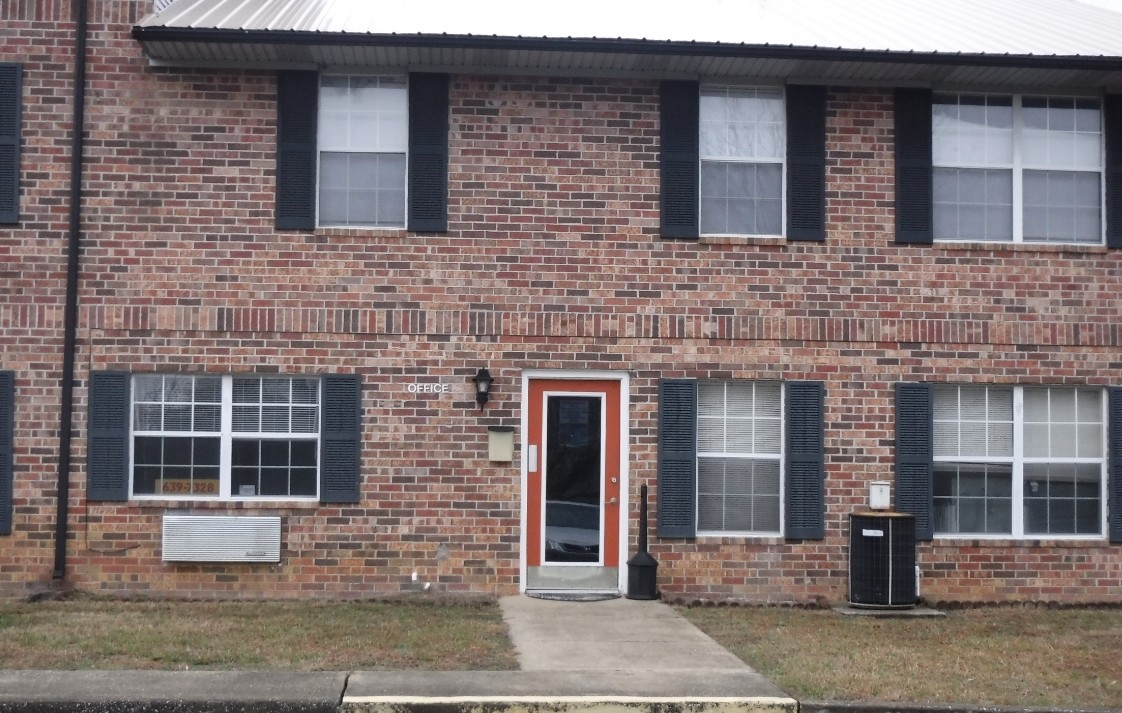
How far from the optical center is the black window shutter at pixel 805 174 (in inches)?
488

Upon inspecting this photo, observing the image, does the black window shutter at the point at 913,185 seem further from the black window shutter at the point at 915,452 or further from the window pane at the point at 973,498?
the window pane at the point at 973,498

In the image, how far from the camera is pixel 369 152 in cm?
1222

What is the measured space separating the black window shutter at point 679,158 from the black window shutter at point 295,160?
3.33 meters

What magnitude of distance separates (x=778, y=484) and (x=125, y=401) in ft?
20.3

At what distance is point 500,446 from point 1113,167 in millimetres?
6620

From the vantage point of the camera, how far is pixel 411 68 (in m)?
12.1

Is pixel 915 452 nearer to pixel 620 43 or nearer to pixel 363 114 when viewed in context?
pixel 620 43

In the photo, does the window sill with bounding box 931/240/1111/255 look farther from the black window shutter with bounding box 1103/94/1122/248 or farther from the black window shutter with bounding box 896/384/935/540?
the black window shutter with bounding box 896/384/935/540

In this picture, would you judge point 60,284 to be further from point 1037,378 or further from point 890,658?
point 1037,378

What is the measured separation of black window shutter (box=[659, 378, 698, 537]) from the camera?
478 inches

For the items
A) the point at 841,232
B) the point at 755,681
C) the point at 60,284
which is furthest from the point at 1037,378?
the point at 60,284

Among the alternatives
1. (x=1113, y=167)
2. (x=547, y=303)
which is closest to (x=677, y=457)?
(x=547, y=303)

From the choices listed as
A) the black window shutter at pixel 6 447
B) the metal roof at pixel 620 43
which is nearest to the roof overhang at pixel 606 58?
the metal roof at pixel 620 43

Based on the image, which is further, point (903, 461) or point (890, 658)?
point (903, 461)
